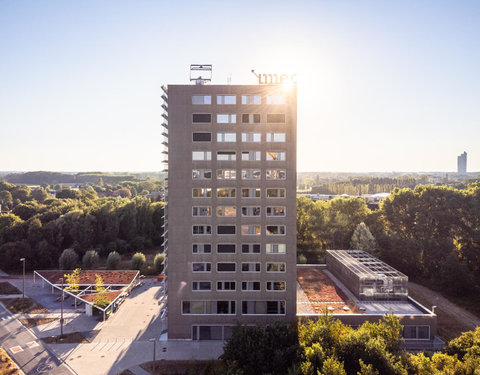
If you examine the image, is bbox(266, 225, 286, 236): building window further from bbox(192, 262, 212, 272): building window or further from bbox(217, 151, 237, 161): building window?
bbox(217, 151, 237, 161): building window

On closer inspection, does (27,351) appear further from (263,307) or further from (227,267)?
(263,307)

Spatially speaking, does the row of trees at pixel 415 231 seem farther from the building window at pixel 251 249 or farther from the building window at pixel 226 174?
the building window at pixel 226 174

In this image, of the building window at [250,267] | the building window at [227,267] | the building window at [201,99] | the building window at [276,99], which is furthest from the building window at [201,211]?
the building window at [276,99]

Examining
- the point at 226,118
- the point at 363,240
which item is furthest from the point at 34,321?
the point at 363,240

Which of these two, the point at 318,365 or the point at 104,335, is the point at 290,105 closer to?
the point at 318,365

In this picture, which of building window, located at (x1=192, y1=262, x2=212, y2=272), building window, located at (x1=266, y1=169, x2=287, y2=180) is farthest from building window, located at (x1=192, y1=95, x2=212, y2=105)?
building window, located at (x1=192, y1=262, x2=212, y2=272)

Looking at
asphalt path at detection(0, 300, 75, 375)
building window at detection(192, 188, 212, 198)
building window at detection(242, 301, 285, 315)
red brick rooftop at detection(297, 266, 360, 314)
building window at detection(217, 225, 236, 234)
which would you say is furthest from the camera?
red brick rooftop at detection(297, 266, 360, 314)

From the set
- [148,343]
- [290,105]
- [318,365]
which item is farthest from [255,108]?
[148,343]
